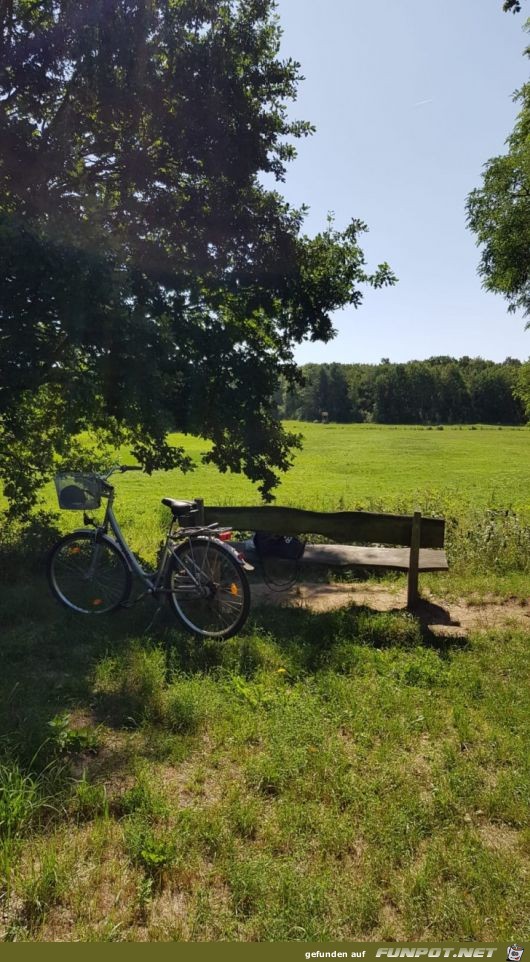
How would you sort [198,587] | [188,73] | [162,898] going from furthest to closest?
[188,73], [198,587], [162,898]

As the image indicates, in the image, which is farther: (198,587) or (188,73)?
(188,73)

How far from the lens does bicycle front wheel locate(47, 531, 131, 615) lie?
5645mm

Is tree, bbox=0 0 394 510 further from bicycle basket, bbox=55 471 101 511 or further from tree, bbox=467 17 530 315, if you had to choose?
tree, bbox=467 17 530 315

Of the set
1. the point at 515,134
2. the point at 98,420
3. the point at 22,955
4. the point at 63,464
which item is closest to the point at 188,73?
the point at 98,420

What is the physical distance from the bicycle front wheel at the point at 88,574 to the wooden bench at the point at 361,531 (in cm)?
113

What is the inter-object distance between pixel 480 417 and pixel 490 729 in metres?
137

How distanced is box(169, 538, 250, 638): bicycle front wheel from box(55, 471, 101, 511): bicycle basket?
110cm

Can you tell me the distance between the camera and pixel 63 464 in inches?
352

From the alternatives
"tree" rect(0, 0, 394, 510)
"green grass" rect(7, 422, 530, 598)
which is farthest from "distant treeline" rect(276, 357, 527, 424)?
"tree" rect(0, 0, 394, 510)

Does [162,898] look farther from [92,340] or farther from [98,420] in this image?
[98,420]

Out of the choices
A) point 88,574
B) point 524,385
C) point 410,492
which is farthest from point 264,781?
point 410,492

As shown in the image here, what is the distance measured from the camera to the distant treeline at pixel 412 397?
128 m

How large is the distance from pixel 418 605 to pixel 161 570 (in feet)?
8.94

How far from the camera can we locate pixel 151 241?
8633 mm
